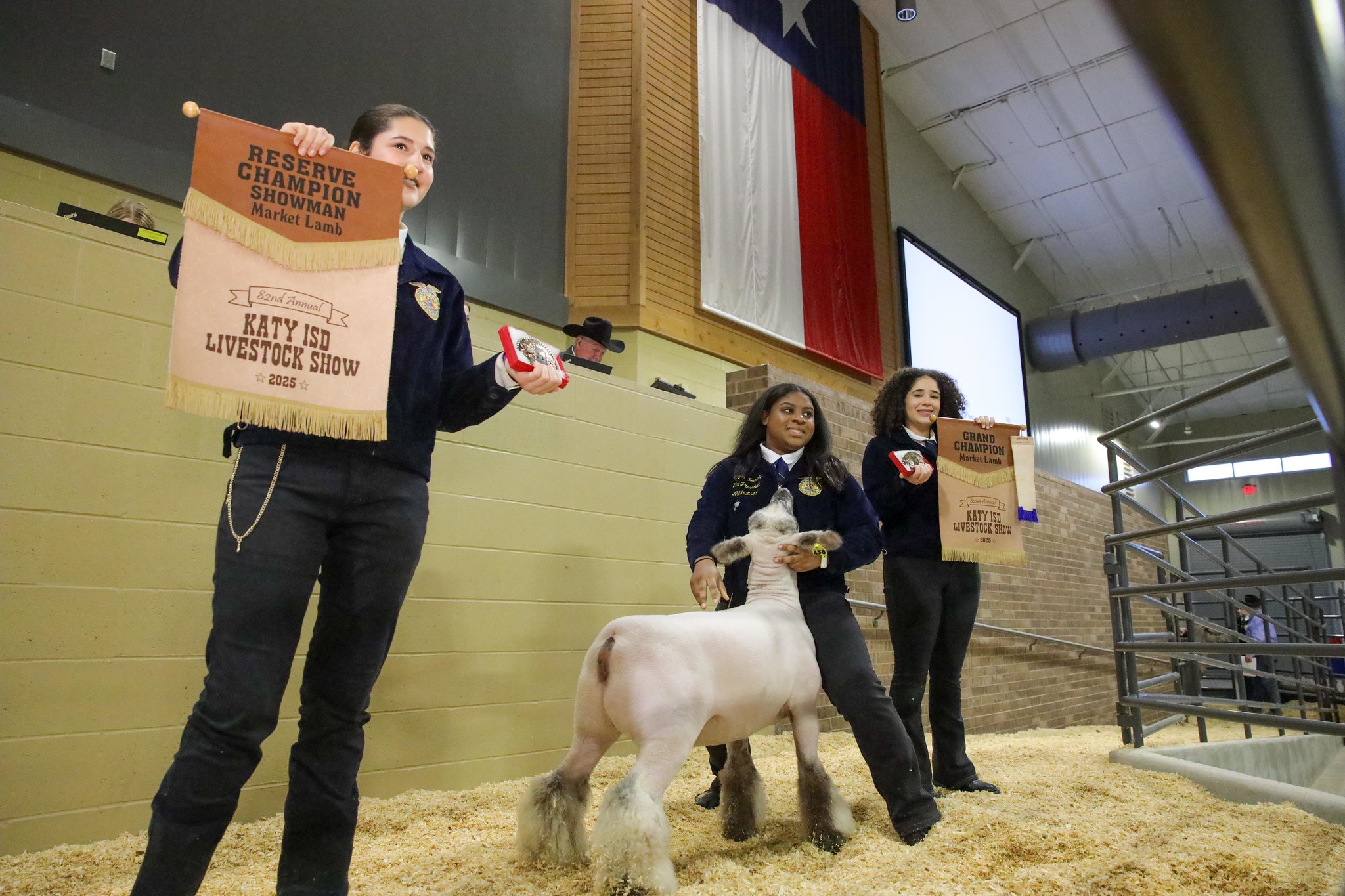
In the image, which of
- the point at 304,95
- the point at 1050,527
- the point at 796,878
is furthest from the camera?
the point at 1050,527

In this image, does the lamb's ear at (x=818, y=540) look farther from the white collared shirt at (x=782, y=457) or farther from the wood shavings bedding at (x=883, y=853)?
the wood shavings bedding at (x=883, y=853)

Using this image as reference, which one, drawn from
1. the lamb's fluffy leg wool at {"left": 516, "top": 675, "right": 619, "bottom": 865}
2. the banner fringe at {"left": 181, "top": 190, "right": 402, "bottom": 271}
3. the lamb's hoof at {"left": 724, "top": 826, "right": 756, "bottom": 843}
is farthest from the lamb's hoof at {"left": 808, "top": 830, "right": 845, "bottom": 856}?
the banner fringe at {"left": 181, "top": 190, "right": 402, "bottom": 271}

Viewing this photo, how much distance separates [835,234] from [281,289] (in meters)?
6.94

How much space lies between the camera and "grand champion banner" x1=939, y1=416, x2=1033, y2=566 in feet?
9.57

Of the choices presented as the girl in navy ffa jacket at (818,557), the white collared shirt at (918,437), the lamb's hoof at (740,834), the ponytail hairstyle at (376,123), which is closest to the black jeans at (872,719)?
the girl in navy ffa jacket at (818,557)

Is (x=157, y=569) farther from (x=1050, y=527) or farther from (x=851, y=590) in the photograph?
(x=1050, y=527)

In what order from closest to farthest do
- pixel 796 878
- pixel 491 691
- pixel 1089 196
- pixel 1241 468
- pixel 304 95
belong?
pixel 796 878
pixel 491 691
pixel 304 95
pixel 1089 196
pixel 1241 468

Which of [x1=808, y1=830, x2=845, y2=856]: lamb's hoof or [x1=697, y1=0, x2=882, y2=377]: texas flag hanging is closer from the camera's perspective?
[x1=808, y1=830, x2=845, y2=856]: lamb's hoof

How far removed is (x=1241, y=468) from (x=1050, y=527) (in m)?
15.4

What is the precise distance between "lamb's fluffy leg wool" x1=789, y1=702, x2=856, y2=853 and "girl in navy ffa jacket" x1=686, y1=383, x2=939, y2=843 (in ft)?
0.42

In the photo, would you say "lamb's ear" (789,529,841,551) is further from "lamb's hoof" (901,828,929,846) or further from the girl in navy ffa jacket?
"lamb's hoof" (901,828,929,846)

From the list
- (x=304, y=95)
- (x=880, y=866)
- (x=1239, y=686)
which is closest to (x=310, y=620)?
(x=880, y=866)

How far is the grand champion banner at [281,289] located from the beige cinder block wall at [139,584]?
1.27 meters

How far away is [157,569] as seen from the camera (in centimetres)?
262
